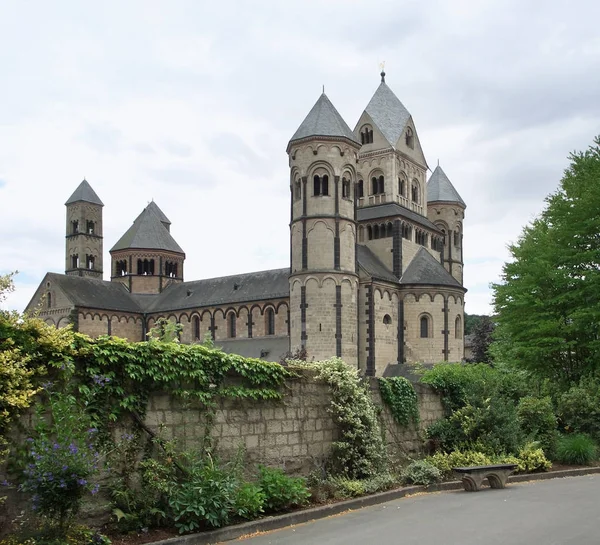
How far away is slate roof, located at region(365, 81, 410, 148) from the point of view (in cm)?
6325

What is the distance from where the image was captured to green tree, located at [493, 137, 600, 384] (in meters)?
25.0

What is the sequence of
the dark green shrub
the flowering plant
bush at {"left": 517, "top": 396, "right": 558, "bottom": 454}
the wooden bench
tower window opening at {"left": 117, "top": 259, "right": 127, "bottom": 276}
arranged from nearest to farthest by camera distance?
the flowering plant < the wooden bench < bush at {"left": 517, "top": 396, "right": 558, "bottom": 454} < the dark green shrub < tower window opening at {"left": 117, "top": 259, "right": 127, "bottom": 276}

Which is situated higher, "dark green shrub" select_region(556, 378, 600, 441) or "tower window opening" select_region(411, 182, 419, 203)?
"tower window opening" select_region(411, 182, 419, 203)

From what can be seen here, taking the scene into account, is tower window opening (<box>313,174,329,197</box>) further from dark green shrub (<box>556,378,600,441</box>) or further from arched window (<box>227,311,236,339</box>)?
dark green shrub (<box>556,378,600,441</box>)

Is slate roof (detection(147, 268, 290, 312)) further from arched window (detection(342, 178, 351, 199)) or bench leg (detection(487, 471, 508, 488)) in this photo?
bench leg (detection(487, 471, 508, 488))

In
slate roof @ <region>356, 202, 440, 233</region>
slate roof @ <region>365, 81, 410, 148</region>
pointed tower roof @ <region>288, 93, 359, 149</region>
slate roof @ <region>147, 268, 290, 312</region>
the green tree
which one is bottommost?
the green tree

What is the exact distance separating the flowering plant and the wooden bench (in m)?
7.56

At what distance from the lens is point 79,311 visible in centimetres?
6725

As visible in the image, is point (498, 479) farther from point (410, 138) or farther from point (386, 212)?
point (410, 138)

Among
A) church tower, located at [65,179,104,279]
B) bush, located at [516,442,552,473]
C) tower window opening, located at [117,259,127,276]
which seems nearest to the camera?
bush, located at [516,442,552,473]

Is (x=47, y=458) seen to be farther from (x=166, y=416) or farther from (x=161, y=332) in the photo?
(x=161, y=332)

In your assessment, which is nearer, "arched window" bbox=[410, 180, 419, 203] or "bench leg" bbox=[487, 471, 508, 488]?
"bench leg" bbox=[487, 471, 508, 488]

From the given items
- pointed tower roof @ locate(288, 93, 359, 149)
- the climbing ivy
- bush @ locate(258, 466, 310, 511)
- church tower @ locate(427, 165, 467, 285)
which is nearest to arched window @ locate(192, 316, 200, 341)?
pointed tower roof @ locate(288, 93, 359, 149)

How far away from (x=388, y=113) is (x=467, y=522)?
5747 cm
